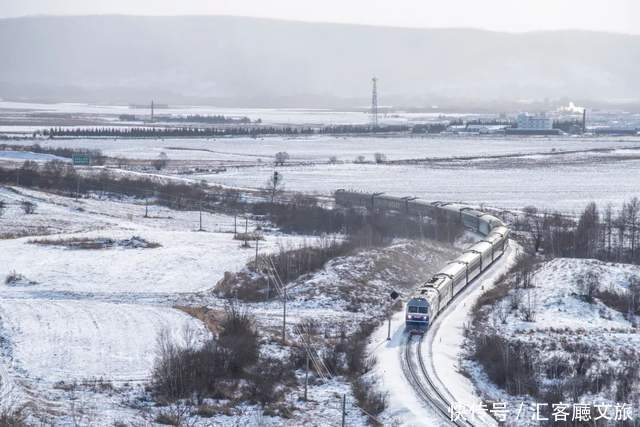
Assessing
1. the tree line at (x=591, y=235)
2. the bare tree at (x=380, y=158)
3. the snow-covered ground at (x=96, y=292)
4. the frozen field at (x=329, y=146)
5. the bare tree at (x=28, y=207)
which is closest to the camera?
the snow-covered ground at (x=96, y=292)

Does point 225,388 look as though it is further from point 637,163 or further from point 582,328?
point 637,163

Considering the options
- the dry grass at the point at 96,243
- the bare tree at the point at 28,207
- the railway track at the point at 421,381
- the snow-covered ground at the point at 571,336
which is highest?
the bare tree at the point at 28,207

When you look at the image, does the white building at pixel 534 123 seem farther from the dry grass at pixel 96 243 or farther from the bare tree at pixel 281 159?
the dry grass at pixel 96 243

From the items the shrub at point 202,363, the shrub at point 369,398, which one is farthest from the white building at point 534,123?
the shrub at point 369,398

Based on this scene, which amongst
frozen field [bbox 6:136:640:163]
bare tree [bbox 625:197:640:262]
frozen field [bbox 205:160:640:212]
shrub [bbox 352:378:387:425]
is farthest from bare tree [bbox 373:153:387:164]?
shrub [bbox 352:378:387:425]

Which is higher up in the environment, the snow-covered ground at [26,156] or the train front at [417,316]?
the snow-covered ground at [26,156]

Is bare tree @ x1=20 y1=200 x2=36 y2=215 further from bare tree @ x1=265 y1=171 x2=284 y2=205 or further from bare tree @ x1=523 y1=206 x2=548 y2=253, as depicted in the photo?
bare tree @ x1=523 y1=206 x2=548 y2=253

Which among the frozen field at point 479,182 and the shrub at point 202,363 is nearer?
the shrub at point 202,363

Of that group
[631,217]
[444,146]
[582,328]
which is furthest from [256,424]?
[444,146]
